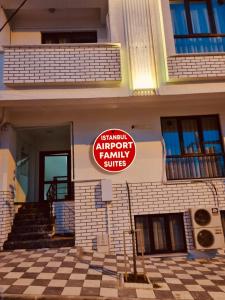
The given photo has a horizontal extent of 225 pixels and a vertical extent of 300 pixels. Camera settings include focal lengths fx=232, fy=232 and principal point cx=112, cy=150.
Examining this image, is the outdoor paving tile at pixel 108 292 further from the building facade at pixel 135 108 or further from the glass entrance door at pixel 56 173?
the glass entrance door at pixel 56 173

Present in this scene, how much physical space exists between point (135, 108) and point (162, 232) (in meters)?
3.24

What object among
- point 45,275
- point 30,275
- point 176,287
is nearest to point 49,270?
point 45,275

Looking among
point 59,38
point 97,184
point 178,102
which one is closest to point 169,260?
point 97,184

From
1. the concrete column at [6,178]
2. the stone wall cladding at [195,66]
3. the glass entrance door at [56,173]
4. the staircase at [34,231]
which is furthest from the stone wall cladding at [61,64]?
the glass entrance door at [56,173]

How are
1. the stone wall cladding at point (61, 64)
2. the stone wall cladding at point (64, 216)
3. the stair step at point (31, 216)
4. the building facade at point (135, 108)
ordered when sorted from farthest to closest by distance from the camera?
the stone wall cladding at point (64, 216)
the stair step at point (31, 216)
the building facade at point (135, 108)
the stone wall cladding at point (61, 64)

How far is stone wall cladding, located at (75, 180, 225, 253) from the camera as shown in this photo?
18.0 feet

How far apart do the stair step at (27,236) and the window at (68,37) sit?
5489 millimetres

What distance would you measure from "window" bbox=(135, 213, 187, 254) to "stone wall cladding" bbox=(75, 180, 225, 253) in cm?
17

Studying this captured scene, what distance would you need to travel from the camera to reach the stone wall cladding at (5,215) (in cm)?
553

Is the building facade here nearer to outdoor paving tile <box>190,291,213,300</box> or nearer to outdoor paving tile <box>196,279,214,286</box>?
outdoor paving tile <box>196,279,214,286</box>

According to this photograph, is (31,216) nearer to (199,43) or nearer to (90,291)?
(90,291)

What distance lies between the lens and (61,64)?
17.8 feet

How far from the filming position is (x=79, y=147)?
5.98m

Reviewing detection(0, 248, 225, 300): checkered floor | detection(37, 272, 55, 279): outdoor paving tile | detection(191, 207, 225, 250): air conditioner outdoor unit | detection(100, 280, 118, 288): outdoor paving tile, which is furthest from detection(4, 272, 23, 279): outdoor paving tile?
detection(191, 207, 225, 250): air conditioner outdoor unit
